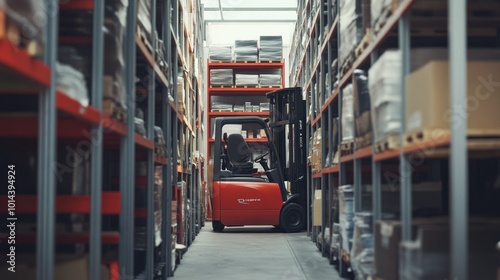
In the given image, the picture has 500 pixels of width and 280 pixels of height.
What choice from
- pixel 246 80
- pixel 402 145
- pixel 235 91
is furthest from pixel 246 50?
pixel 402 145

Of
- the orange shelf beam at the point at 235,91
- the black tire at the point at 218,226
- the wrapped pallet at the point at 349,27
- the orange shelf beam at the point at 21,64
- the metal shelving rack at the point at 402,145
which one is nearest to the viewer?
the orange shelf beam at the point at 21,64

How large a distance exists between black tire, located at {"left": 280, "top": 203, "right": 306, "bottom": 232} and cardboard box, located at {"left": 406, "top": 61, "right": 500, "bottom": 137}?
27.1ft

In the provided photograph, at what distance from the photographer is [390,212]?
485cm

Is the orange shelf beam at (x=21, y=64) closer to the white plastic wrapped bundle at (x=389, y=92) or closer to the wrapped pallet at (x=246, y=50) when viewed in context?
the white plastic wrapped bundle at (x=389, y=92)

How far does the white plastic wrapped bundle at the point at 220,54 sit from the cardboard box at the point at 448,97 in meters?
11.9

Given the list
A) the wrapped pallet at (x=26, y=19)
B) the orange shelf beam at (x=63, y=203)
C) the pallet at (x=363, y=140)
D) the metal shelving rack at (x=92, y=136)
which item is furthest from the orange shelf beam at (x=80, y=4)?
the pallet at (x=363, y=140)

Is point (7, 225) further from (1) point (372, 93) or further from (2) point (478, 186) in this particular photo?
(2) point (478, 186)

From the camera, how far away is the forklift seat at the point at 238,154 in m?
11.6

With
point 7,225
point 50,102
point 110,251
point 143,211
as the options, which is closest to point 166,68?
point 143,211

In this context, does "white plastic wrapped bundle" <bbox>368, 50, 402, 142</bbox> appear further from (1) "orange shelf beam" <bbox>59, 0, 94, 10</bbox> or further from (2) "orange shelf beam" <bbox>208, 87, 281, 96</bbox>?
(2) "orange shelf beam" <bbox>208, 87, 281, 96</bbox>

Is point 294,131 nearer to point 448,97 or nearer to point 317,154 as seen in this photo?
point 317,154

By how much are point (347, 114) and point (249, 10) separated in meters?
11.2

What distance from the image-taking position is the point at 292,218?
38.4ft

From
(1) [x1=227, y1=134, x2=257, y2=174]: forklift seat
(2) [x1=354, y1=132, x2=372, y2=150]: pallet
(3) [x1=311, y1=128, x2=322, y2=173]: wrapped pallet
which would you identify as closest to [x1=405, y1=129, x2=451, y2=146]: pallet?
(2) [x1=354, y1=132, x2=372, y2=150]: pallet
